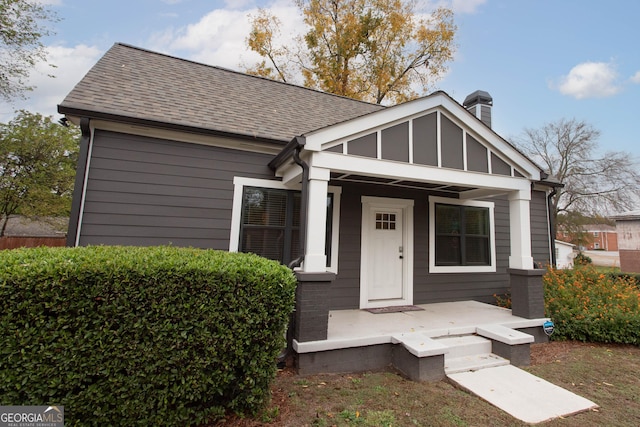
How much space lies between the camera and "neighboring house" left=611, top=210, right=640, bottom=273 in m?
13.6

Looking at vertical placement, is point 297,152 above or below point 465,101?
below

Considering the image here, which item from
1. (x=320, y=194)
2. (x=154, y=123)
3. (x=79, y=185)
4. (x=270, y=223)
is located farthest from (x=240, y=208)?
(x=79, y=185)

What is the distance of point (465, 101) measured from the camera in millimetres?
8180

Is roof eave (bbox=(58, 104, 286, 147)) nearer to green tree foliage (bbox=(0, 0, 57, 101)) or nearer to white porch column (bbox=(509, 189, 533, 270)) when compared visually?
white porch column (bbox=(509, 189, 533, 270))

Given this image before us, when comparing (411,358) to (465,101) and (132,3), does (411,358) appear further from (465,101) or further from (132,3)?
(132,3)

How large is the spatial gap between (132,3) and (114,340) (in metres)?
8.50

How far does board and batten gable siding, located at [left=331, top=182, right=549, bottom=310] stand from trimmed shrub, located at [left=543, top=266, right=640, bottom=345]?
Result: 1183 millimetres

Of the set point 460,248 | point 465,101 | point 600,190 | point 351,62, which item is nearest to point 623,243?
point 600,190

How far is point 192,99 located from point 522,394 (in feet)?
19.8

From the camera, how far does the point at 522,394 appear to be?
303 cm

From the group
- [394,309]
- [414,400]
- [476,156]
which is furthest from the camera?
[394,309]

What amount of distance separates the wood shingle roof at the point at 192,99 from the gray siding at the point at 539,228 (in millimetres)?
4835

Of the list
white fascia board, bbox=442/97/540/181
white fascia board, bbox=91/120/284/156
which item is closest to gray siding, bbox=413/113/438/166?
white fascia board, bbox=442/97/540/181

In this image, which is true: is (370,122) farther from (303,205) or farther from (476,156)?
(476,156)
